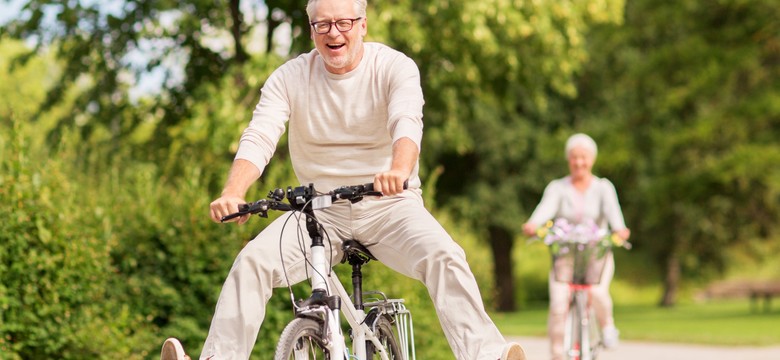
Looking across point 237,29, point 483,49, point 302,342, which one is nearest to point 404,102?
point 302,342

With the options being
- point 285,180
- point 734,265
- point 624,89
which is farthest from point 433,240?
point 734,265

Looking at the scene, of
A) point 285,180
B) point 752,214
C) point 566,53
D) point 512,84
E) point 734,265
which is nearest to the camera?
point 285,180

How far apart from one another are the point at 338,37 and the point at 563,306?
4985 millimetres

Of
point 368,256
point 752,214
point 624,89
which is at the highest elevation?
point 624,89

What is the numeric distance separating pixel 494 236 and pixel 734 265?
1459 cm

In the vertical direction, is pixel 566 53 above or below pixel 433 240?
above

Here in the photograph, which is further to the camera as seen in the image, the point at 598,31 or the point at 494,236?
the point at 494,236

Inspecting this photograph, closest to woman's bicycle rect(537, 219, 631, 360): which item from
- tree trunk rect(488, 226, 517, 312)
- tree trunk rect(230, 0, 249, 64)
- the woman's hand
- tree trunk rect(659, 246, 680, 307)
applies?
the woman's hand

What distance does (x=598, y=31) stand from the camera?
28453 millimetres

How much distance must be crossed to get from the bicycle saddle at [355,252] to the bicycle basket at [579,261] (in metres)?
4.28

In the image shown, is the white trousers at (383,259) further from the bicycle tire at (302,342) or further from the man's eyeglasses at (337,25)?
the man's eyeglasses at (337,25)

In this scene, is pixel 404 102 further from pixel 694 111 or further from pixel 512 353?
pixel 694 111

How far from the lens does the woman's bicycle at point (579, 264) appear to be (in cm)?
892

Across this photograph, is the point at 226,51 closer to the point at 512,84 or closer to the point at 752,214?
the point at 512,84
